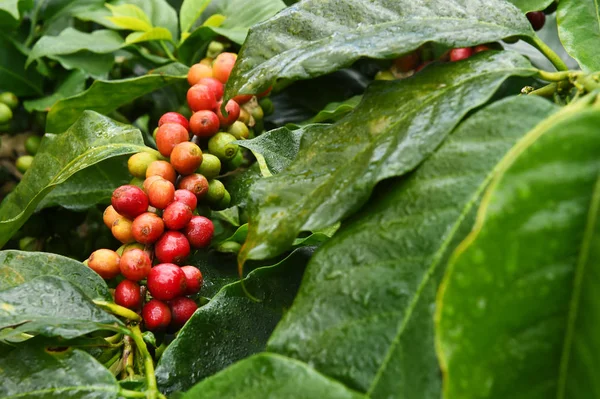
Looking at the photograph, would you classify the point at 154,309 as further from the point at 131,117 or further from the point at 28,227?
the point at 131,117

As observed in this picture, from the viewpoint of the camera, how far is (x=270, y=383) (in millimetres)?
409

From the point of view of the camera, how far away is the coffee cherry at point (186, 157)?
2.22 feet

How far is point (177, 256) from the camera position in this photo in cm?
64

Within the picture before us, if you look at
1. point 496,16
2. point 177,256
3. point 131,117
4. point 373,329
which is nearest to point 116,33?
point 131,117

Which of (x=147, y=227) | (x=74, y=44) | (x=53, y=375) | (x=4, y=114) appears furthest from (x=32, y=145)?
(x=53, y=375)

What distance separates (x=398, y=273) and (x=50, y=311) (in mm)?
317

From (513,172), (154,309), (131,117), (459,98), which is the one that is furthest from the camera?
(131,117)

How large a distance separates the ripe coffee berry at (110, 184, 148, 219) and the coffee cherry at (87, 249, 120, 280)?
5 centimetres

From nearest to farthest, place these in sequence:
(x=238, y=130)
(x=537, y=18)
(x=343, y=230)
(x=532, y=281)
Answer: (x=532, y=281) < (x=343, y=230) < (x=238, y=130) < (x=537, y=18)

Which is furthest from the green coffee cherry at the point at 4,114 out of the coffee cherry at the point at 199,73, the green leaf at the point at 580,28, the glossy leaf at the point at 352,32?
the green leaf at the point at 580,28

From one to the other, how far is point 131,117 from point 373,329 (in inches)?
29.2

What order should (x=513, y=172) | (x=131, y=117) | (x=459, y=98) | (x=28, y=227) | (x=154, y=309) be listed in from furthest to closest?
1. (x=131, y=117)
2. (x=28, y=227)
3. (x=154, y=309)
4. (x=459, y=98)
5. (x=513, y=172)

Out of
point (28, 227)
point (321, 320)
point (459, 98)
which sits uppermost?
point (459, 98)

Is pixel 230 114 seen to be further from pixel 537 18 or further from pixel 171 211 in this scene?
pixel 537 18
